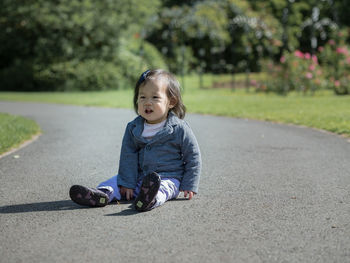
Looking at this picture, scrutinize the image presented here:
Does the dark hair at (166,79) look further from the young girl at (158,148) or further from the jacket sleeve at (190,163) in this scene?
the jacket sleeve at (190,163)

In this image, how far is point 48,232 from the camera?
11.0ft

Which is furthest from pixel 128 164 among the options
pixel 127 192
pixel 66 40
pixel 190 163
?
pixel 66 40

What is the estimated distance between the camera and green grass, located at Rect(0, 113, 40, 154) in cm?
743

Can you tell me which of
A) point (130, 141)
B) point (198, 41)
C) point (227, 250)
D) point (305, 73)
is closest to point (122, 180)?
point (130, 141)

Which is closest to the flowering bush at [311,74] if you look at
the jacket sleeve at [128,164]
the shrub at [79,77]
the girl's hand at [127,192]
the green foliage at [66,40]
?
the shrub at [79,77]

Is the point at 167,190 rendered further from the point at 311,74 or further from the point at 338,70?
the point at 338,70

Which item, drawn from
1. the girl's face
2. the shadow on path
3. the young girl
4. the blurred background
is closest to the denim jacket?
the young girl

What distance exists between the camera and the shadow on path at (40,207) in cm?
394

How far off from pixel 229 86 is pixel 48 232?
22.0 metres

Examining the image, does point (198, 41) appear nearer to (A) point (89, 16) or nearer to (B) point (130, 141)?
(A) point (89, 16)

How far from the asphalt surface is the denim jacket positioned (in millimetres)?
218

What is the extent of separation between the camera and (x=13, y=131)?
8.67m

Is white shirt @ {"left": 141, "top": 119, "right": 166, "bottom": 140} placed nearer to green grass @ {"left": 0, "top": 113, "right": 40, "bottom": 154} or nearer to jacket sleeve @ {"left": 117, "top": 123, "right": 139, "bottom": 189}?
jacket sleeve @ {"left": 117, "top": 123, "right": 139, "bottom": 189}

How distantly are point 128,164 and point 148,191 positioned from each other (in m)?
0.57
